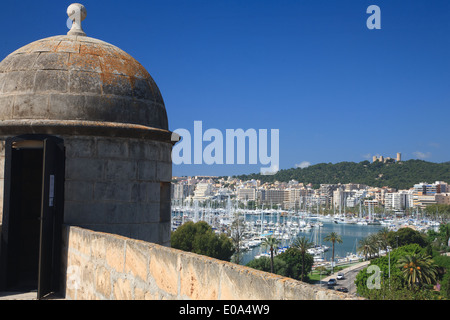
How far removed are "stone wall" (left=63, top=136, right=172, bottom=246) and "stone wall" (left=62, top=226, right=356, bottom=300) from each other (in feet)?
1.59

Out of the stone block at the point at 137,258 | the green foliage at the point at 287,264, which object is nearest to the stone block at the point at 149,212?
the stone block at the point at 137,258

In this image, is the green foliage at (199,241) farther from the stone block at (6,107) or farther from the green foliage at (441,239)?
the stone block at (6,107)

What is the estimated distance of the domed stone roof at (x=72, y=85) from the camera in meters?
5.68

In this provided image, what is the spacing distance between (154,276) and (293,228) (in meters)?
113

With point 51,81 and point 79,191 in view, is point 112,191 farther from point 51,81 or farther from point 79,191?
point 51,81

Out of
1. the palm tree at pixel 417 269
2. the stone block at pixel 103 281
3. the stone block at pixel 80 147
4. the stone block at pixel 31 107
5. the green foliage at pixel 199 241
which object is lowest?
the palm tree at pixel 417 269

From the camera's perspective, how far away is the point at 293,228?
114m

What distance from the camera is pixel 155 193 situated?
6.34 m

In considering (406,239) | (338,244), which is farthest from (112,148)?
(338,244)

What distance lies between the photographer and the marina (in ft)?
267

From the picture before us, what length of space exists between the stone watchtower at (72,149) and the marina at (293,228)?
54958 mm

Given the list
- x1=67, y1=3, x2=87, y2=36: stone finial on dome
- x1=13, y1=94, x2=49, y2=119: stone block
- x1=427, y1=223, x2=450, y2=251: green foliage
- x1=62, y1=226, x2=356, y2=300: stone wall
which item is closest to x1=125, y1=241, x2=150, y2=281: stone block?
x1=62, y1=226, x2=356, y2=300: stone wall

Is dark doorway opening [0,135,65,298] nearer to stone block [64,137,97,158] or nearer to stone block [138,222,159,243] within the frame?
stone block [64,137,97,158]
